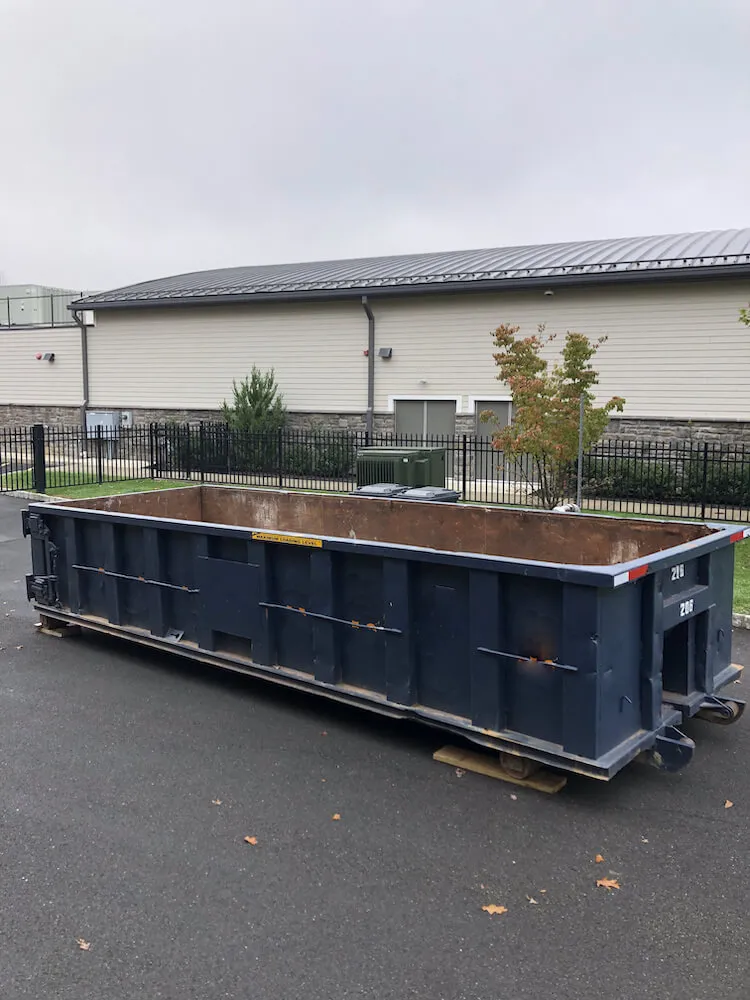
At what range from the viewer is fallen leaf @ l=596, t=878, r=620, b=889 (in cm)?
393

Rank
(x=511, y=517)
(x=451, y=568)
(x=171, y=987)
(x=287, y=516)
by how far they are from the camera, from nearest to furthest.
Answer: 1. (x=171, y=987)
2. (x=451, y=568)
3. (x=511, y=517)
4. (x=287, y=516)

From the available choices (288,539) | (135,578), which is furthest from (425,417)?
(288,539)

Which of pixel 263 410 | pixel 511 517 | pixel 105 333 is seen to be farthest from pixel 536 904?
pixel 105 333

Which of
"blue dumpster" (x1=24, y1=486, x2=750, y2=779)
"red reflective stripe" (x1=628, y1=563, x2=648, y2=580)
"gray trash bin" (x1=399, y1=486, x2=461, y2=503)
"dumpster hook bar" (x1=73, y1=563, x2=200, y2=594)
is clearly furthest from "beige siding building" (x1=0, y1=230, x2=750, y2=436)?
"red reflective stripe" (x1=628, y1=563, x2=648, y2=580)

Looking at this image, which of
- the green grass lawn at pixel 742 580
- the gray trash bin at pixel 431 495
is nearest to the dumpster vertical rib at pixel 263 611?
the green grass lawn at pixel 742 580

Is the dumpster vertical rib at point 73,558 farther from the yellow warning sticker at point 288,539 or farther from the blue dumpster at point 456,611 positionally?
the yellow warning sticker at point 288,539

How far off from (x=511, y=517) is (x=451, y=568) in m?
1.88

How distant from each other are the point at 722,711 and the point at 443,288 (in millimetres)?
16978

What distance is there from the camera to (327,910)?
373cm

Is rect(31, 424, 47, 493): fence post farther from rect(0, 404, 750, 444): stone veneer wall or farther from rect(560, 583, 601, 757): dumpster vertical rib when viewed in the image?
rect(560, 583, 601, 757): dumpster vertical rib

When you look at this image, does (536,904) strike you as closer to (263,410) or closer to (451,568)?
Result: (451,568)

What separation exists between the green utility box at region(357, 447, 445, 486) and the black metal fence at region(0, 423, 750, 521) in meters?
0.89

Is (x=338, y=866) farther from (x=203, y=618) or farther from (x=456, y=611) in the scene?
(x=203, y=618)

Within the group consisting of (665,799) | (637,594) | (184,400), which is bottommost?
(665,799)
